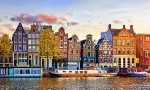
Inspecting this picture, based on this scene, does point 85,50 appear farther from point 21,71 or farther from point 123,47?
point 21,71

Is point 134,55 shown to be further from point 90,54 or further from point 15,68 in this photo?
point 15,68

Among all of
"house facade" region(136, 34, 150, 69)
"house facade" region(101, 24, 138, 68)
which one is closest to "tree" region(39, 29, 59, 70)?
"house facade" region(101, 24, 138, 68)

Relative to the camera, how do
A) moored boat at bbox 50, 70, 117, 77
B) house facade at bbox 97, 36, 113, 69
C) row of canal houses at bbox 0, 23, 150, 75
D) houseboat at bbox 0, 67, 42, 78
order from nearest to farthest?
houseboat at bbox 0, 67, 42, 78, moored boat at bbox 50, 70, 117, 77, row of canal houses at bbox 0, 23, 150, 75, house facade at bbox 97, 36, 113, 69

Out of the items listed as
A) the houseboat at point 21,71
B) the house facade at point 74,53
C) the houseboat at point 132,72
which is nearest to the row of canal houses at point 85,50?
the house facade at point 74,53

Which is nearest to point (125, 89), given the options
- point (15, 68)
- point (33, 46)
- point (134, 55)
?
point (15, 68)

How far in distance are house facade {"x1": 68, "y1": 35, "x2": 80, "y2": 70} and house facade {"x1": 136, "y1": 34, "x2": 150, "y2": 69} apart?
18.4 m

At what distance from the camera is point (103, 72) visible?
10894cm

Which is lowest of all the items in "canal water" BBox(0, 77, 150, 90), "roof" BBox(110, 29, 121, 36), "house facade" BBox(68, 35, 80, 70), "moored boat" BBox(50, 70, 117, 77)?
"canal water" BBox(0, 77, 150, 90)

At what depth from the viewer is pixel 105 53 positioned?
122 m

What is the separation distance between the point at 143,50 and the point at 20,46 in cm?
3424

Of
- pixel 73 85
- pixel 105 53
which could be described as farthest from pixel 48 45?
pixel 73 85

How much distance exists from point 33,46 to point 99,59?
1828cm

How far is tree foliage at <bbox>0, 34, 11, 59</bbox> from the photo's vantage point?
355ft

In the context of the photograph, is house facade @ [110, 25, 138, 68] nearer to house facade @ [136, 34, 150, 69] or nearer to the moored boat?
house facade @ [136, 34, 150, 69]
